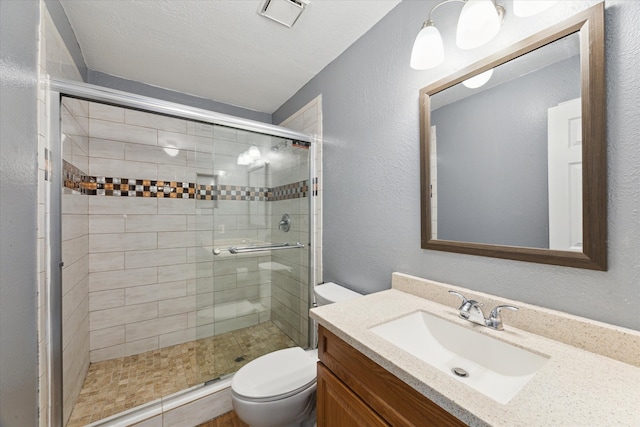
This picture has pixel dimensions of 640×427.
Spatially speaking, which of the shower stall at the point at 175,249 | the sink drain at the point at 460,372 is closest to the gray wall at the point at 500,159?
the sink drain at the point at 460,372

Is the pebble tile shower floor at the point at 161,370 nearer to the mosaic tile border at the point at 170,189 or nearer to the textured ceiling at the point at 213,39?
the mosaic tile border at the point at 170,189

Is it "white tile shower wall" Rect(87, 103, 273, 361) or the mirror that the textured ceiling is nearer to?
"white tile shower wall" Rect(87, 103, 273, 361)

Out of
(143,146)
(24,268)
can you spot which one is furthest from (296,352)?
(143,146)

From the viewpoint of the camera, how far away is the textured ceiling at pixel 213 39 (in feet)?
4.34

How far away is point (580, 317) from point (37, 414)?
202 cm

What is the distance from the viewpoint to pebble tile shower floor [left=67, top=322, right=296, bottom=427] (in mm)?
1513

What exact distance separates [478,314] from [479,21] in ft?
3.36

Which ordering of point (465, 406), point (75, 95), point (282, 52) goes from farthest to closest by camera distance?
point (282, 52), point (75, 95), point (465, 406)

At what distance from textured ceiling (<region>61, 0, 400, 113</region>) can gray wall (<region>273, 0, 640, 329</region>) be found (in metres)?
0.15

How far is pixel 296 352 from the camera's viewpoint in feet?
4.72

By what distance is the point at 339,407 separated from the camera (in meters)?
0.85

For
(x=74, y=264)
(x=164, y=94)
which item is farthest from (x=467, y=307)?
(x=164, y=94)

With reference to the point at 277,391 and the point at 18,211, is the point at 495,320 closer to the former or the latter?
the point at 277,391

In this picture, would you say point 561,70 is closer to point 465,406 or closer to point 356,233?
point 465,406
